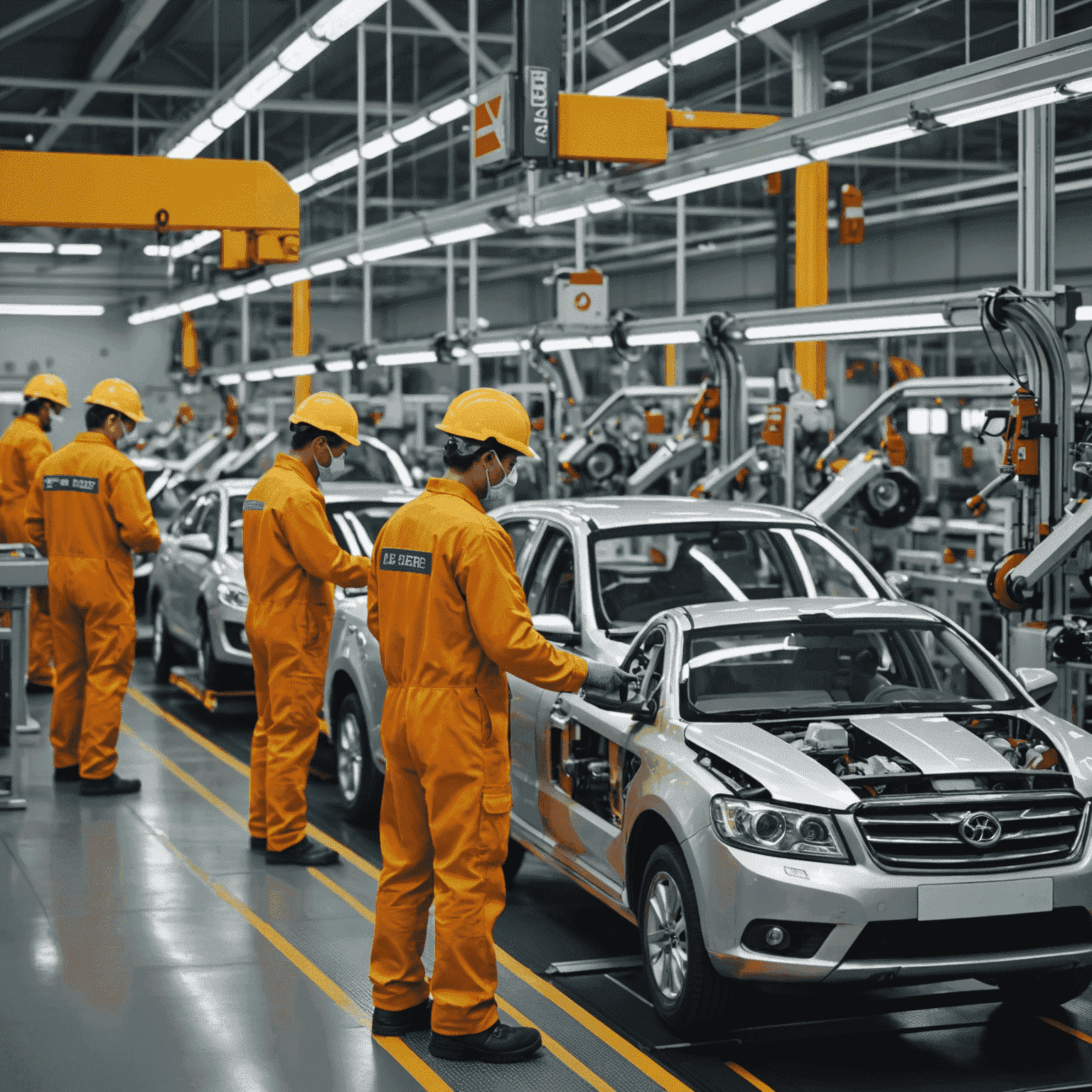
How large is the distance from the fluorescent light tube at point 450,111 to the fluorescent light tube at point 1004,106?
603cm

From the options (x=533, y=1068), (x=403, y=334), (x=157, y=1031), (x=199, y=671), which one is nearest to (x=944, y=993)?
(x=533, y=1068)

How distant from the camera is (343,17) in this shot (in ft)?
26.2

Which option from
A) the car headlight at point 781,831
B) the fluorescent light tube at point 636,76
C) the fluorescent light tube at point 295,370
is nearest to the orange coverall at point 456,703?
the car headlight at point 781,831

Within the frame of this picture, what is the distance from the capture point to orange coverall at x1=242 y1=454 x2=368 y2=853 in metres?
6.01

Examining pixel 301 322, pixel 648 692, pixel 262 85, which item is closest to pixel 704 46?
pixel 262 85

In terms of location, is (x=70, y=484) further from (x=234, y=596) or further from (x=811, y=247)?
(x=811, y=247)

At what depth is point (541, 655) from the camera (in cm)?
393

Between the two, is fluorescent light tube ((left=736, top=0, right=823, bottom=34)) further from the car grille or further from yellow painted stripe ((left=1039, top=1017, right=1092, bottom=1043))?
yellow painted stripe ((left=1039, top=1017, right=1092, bottom=1043))

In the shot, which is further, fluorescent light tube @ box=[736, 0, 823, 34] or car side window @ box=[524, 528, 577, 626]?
fluorescent light tube @ box=[736, 0, 823, 34]

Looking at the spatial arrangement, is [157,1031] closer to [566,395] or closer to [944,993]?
[944,993]

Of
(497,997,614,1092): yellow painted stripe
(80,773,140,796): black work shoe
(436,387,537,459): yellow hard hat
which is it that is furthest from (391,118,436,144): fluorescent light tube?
(497,997,614,1092): yellow painted stripe

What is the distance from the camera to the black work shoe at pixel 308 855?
245 inches

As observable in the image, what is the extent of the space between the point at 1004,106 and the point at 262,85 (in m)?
5.33

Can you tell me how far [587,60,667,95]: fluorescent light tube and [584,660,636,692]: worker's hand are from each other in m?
6.99
